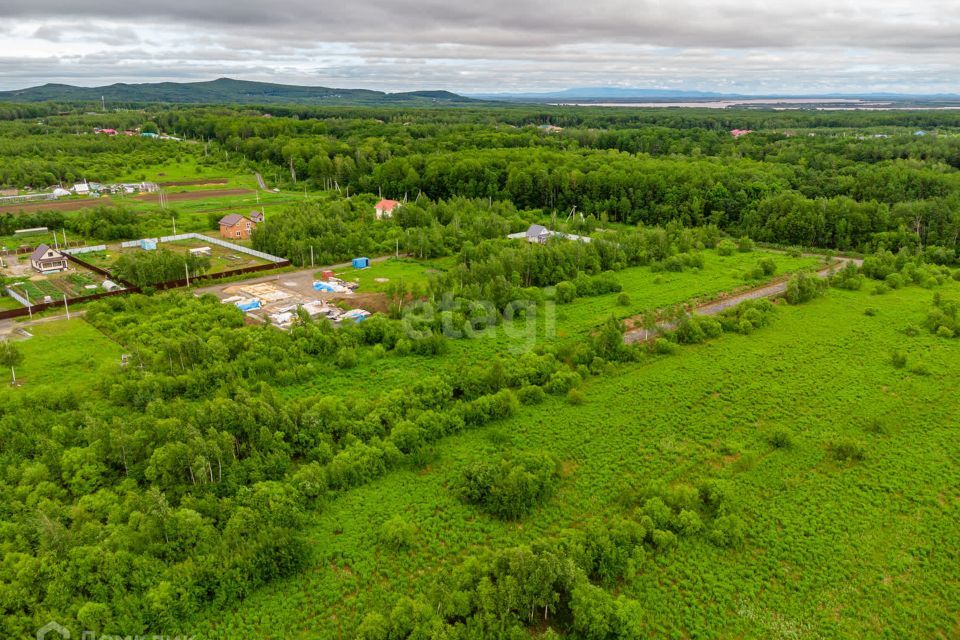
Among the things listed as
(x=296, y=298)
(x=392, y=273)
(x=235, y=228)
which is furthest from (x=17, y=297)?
(x=392, y=273)

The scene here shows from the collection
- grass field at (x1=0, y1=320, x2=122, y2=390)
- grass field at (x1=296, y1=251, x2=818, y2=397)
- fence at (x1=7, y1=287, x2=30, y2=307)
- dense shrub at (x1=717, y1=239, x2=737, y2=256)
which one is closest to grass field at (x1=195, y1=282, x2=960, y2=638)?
grass field at (x1=296, y1=251, x2=818, y2=397)

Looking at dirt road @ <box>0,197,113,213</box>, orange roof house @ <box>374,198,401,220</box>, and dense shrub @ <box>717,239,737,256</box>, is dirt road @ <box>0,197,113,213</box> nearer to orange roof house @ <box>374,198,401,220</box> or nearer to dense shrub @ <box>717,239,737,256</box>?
orange roof house @ <box>374,198,401,220</box>

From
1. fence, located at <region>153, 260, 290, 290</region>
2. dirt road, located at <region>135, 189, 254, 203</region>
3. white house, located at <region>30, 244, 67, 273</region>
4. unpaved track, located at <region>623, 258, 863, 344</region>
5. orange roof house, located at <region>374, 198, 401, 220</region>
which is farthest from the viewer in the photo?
dirt road, located at <region>135, 189, 254, 203</region>

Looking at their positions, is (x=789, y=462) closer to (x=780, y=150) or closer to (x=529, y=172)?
(x=529, y=172)

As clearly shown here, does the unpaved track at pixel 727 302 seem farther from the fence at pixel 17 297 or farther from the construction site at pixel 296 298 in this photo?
the fence at pixel 17 297

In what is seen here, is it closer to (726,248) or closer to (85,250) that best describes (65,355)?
(85,250)

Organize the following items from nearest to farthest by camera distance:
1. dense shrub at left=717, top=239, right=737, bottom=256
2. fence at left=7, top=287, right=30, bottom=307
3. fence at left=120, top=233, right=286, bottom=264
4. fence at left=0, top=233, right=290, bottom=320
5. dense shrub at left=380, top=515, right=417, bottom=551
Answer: dense shrub at left=380, top=515, right=417, bottom=551
fence at left=0, top=233, right=290, bottom=320
fence at left=7, top=287, right=30, bottom=307
fence at left=120, top=233, right=286, bottom=264
dense shrub at left=717, top=239, right=737, bottom=256

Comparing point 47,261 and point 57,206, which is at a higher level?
point 57,206
